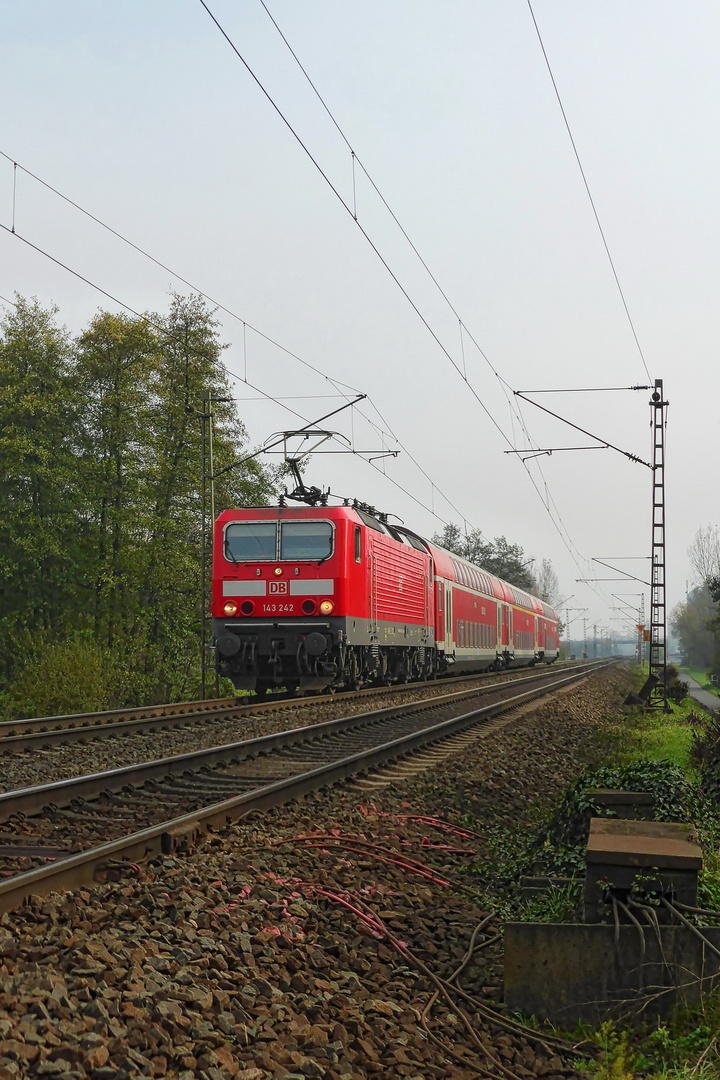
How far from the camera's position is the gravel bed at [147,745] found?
9.73 metres

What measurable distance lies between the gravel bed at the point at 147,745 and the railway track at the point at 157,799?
36.6 inches

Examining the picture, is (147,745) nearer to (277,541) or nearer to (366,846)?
(366,846)

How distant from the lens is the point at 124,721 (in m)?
14.7

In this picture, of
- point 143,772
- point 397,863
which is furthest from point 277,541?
point 397,863

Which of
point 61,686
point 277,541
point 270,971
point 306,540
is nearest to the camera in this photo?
point 270,971

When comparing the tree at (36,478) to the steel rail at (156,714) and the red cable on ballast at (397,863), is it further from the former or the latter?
the red cable on ballast at (397,863)

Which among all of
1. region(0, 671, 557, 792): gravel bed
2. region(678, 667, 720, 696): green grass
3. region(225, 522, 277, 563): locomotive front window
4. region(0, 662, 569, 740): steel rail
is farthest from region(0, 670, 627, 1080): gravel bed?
region(678, 667, 720, 696): green grass

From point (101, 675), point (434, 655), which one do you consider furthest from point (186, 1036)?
point (434, 655)

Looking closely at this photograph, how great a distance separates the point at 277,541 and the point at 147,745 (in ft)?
25.6

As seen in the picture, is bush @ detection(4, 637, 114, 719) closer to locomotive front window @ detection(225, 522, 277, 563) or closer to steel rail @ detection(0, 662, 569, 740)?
steel rail @ detection(0, 662, 569, 740)

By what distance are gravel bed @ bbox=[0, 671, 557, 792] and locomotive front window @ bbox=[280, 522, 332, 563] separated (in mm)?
2771

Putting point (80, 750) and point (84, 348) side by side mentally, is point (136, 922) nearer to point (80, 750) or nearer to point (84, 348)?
point (80, 750)

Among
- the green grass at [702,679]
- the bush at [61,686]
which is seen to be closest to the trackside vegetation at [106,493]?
the bush at [61,686]

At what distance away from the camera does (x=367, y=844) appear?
6.58m
